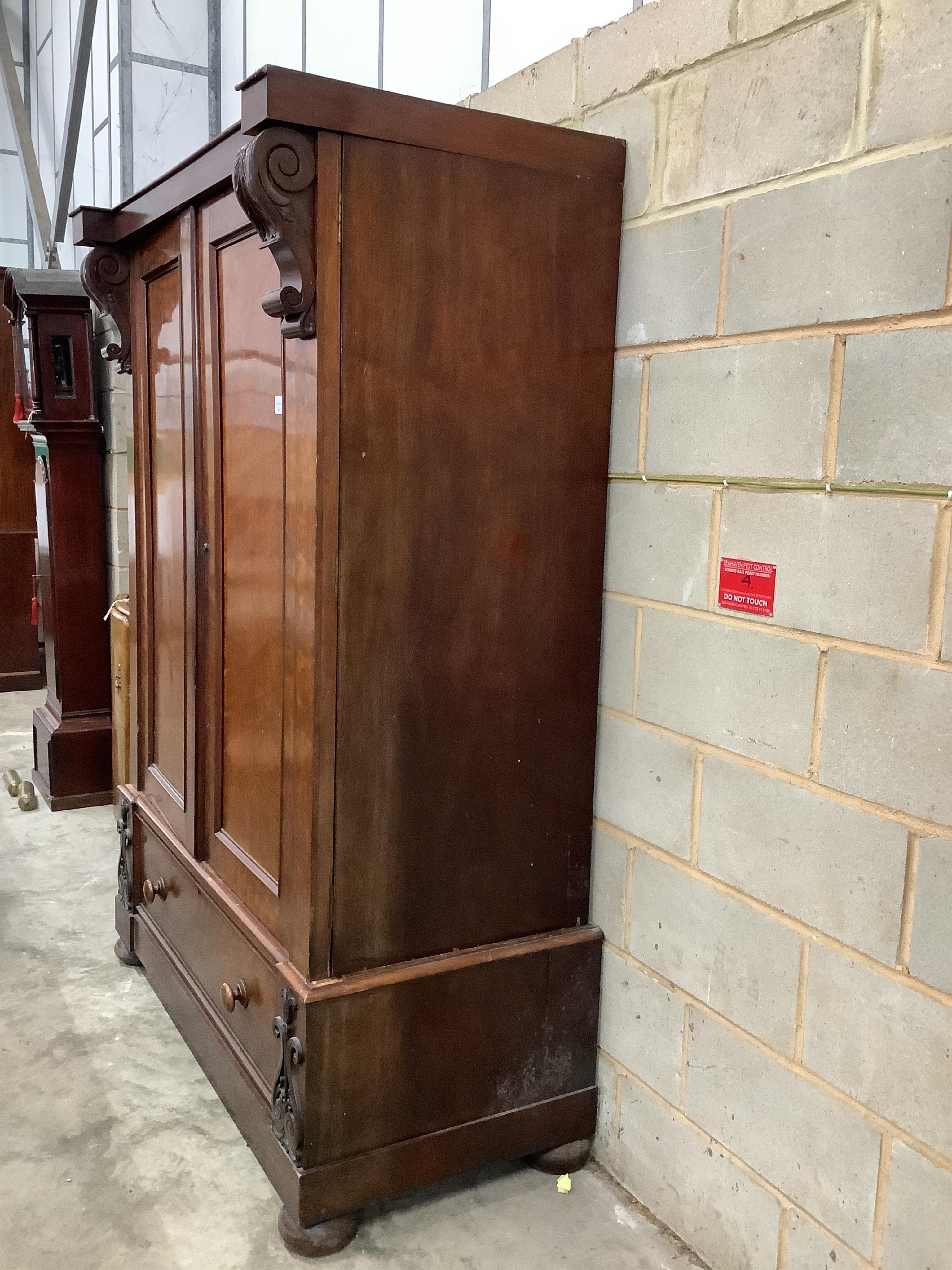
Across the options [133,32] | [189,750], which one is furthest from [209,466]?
[133,32]

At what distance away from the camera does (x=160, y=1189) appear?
1977 mm

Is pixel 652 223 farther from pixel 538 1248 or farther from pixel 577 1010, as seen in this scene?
pixel 538 1248

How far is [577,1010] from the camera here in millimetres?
1998

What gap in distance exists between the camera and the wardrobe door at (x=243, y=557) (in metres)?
1.85

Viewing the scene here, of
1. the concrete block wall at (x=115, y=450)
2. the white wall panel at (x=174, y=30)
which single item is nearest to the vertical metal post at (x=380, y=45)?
the white wall panel at (x=174, y=30)

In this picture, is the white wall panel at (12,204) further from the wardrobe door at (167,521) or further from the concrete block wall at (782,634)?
the concrete block wall at (782,634)

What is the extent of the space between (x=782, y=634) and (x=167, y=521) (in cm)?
145

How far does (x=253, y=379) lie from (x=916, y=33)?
1.15 meters

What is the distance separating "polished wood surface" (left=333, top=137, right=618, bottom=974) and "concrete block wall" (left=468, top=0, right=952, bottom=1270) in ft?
0.32

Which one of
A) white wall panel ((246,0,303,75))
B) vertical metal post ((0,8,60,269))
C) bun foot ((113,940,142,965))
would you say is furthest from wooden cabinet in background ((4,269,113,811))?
bun foot ((113,940,142,965))

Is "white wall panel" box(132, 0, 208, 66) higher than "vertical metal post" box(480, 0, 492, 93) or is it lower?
higher

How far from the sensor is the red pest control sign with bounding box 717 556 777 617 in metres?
1.59

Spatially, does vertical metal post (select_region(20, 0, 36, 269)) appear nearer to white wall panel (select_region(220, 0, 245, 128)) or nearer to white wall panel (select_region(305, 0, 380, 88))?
white wall panel (select_region(220, 0, 245, 128))

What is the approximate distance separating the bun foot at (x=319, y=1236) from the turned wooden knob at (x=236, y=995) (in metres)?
0.38
